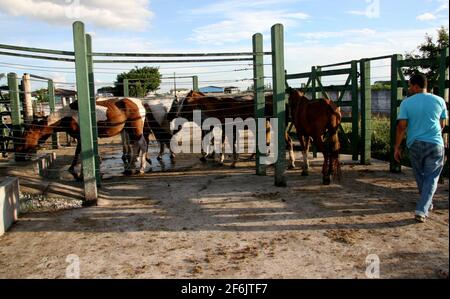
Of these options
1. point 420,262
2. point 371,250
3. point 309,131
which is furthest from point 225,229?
point 309,131

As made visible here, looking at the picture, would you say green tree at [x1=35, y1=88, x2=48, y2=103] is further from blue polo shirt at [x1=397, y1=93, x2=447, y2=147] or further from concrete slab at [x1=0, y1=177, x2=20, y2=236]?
blue polo shirt at [x1=397, y1=93, x2=447, y2=147]

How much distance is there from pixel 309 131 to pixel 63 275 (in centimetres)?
488

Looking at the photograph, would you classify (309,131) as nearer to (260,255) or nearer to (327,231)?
(327,231)

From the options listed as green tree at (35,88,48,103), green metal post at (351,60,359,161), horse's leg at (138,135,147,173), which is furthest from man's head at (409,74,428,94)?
green tree at (35,88,48,103)

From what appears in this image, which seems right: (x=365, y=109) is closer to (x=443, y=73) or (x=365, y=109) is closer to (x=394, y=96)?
(x=394, y=96)

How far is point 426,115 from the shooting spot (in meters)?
4.42

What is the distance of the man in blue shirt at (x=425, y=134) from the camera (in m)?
4.41

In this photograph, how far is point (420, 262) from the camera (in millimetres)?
3436

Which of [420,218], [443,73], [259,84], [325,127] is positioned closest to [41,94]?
[259,84]

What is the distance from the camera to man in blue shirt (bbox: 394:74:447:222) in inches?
174

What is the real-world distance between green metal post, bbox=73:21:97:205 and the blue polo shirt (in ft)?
14.3

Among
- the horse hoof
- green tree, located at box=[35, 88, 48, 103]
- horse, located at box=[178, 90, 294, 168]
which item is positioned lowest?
the horse hoof

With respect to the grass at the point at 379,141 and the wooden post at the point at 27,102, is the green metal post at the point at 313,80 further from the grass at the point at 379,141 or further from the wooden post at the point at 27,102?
the wooden post at the point at 27,102

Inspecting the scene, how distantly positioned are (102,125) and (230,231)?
14.9 feet
